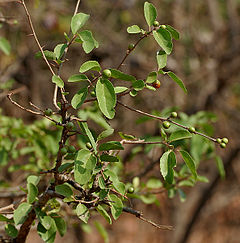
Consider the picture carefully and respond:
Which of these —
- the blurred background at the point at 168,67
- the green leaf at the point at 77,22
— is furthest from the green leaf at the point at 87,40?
the blurred background at the point at 168,67

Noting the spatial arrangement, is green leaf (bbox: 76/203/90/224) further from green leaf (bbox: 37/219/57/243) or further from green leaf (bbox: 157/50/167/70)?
green leaf (bbox: 157/50/167/70)

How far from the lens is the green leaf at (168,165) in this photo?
1.14m

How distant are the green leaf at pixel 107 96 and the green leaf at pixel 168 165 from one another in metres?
0.20

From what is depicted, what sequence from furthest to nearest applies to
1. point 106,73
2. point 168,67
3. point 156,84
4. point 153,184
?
point 168,67
point 153,184
point 156,84
point 106,73

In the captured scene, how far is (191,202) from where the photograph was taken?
11.7ft

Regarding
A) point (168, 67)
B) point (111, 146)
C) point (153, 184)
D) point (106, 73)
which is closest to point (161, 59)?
point (106, 73)

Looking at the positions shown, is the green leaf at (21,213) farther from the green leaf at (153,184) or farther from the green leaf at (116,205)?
the green leaf at (153,184)

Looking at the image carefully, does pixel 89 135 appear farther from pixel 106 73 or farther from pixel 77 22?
pixel 77 22

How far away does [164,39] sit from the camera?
3.73 ft

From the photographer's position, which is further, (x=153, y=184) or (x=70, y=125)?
(x=153, y=184)

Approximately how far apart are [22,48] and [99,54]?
770 mm

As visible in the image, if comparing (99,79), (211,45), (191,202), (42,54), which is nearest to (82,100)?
(99,79)

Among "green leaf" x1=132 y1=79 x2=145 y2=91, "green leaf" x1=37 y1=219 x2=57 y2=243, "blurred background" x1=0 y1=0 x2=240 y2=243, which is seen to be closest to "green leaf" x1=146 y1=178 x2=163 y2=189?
"green leaf" x1=37 y1=219 x2=57 y2=243

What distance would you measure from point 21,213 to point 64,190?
0.44ft
